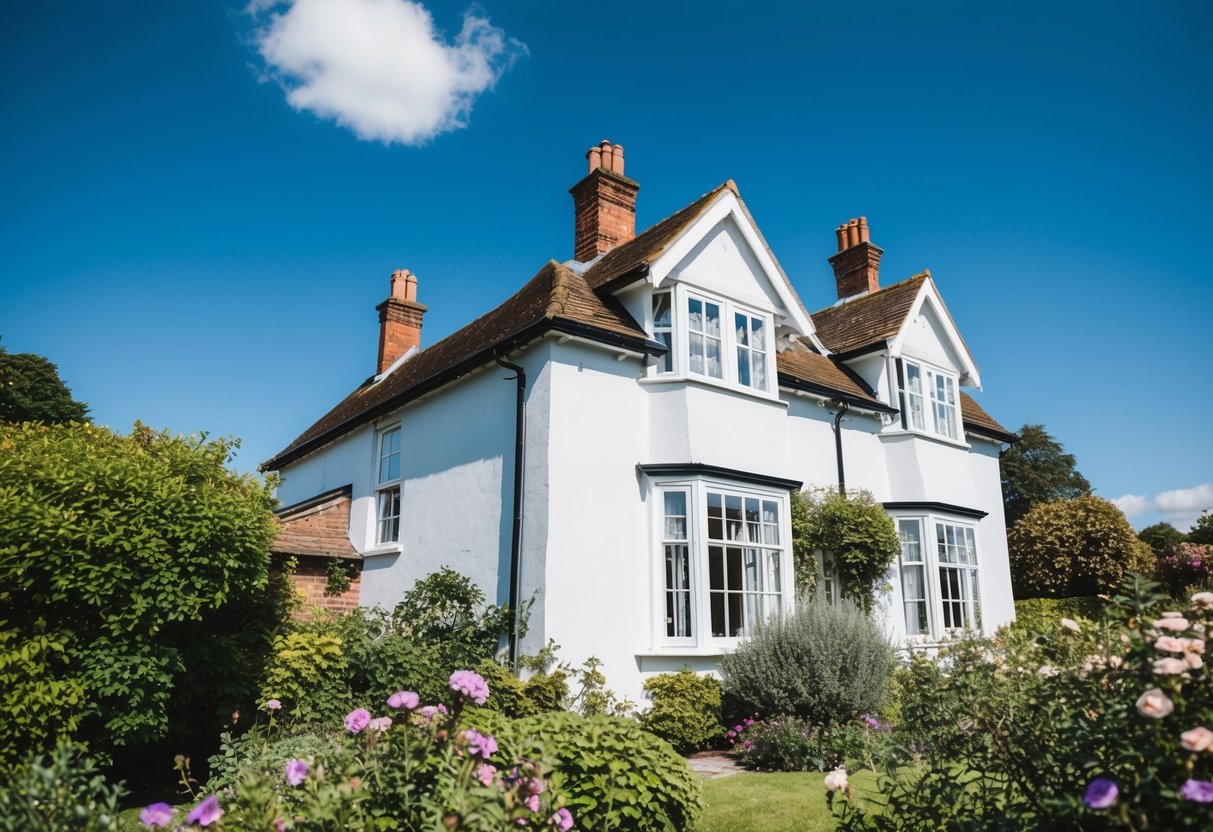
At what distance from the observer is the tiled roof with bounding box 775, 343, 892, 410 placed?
13914 millimetres

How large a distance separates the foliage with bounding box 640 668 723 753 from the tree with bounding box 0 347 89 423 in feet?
90.3

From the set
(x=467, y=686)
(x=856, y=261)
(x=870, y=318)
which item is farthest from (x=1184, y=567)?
(x=467, y=686)

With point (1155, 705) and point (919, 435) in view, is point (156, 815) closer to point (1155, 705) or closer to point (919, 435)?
point (1155, 705)

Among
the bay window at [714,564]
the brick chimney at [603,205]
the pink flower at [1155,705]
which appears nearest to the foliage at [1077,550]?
the bay window at [714,564]

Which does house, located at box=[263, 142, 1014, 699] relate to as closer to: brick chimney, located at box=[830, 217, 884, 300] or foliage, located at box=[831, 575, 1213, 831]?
brick chimney, located at box=[830, 217, 884, 300]

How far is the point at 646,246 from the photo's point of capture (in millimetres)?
12789

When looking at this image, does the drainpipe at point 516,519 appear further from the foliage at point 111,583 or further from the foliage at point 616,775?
the foliage at point 616,775

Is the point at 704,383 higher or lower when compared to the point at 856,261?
lower

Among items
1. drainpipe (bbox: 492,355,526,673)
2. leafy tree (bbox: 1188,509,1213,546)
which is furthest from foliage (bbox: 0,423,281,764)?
leafy tree (bbox: 1188,509,1213,546)

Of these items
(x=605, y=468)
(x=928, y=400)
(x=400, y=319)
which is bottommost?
(x=605, y=468)

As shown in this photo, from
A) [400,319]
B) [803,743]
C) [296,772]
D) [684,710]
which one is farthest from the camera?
[400,319]

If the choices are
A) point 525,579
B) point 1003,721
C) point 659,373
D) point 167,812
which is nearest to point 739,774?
point 525,579

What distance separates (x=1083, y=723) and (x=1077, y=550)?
2302cm

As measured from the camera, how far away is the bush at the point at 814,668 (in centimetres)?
959
